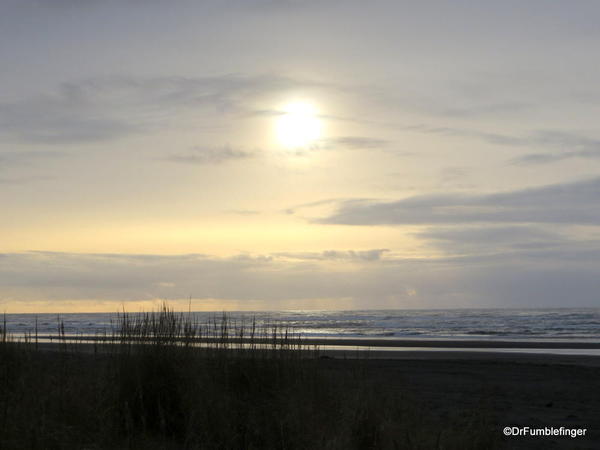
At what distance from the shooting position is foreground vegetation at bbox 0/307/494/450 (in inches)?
291

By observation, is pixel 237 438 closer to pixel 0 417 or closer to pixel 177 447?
pixel 177 447

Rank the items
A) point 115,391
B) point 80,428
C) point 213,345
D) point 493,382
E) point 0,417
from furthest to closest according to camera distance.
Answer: point 493,382, point 213,345, point 115,391, point 80,428, point 0,417

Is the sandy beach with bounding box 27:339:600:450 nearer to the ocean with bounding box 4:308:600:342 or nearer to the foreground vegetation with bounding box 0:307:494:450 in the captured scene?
the foreground vegetation with bounding box 0:307:494:450

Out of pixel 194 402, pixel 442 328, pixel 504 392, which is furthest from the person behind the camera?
pixel 442 328

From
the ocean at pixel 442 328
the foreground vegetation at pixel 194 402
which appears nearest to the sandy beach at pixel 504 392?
the foreground vegetation at pixel 194 402

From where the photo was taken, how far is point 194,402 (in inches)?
316

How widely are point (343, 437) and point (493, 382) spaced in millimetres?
9161

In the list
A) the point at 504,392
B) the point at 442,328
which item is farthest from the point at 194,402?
the point at 442,328

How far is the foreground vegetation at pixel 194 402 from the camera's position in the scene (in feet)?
24.3

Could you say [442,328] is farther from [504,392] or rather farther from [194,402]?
[194,402]

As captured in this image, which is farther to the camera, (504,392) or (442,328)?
(442,328)

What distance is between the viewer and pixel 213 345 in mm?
9805

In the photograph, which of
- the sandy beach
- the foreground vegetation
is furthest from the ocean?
the sandy beach

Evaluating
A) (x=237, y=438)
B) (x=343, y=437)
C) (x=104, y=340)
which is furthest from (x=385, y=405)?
(x=104, y=340)
